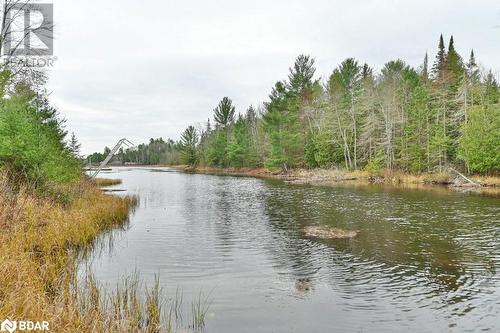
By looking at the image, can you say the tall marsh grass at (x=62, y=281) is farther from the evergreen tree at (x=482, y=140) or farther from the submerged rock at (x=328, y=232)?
the evergreen tree at (x=482, y=140)

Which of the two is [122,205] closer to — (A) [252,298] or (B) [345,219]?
(B) [345,219]

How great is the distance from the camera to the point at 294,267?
12039 mm

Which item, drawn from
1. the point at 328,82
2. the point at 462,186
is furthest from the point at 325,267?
the point at 328,82

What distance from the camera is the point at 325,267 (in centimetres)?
1193

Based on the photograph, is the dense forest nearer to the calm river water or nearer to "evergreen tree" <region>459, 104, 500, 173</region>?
"evergreen tree" <region>459, 104, 500, 173</region>

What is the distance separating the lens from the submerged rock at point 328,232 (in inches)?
642

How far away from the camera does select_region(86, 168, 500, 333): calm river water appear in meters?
8.34

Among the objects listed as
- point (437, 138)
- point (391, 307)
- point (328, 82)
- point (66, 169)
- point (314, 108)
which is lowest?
point (391, 307)

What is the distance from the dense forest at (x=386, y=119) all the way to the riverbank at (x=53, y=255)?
128 feet

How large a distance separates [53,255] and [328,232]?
11.0 m

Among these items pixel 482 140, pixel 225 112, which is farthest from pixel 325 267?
pixel 225 112

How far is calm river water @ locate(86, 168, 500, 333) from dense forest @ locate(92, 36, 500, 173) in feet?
80.2

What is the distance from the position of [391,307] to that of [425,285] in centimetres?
199

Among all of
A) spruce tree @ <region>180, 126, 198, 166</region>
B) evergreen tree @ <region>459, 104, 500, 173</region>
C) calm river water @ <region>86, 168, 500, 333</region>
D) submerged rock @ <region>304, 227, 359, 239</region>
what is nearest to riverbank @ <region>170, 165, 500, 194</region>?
evergreen tree @ <region>459, 104, 500, 173</region>
